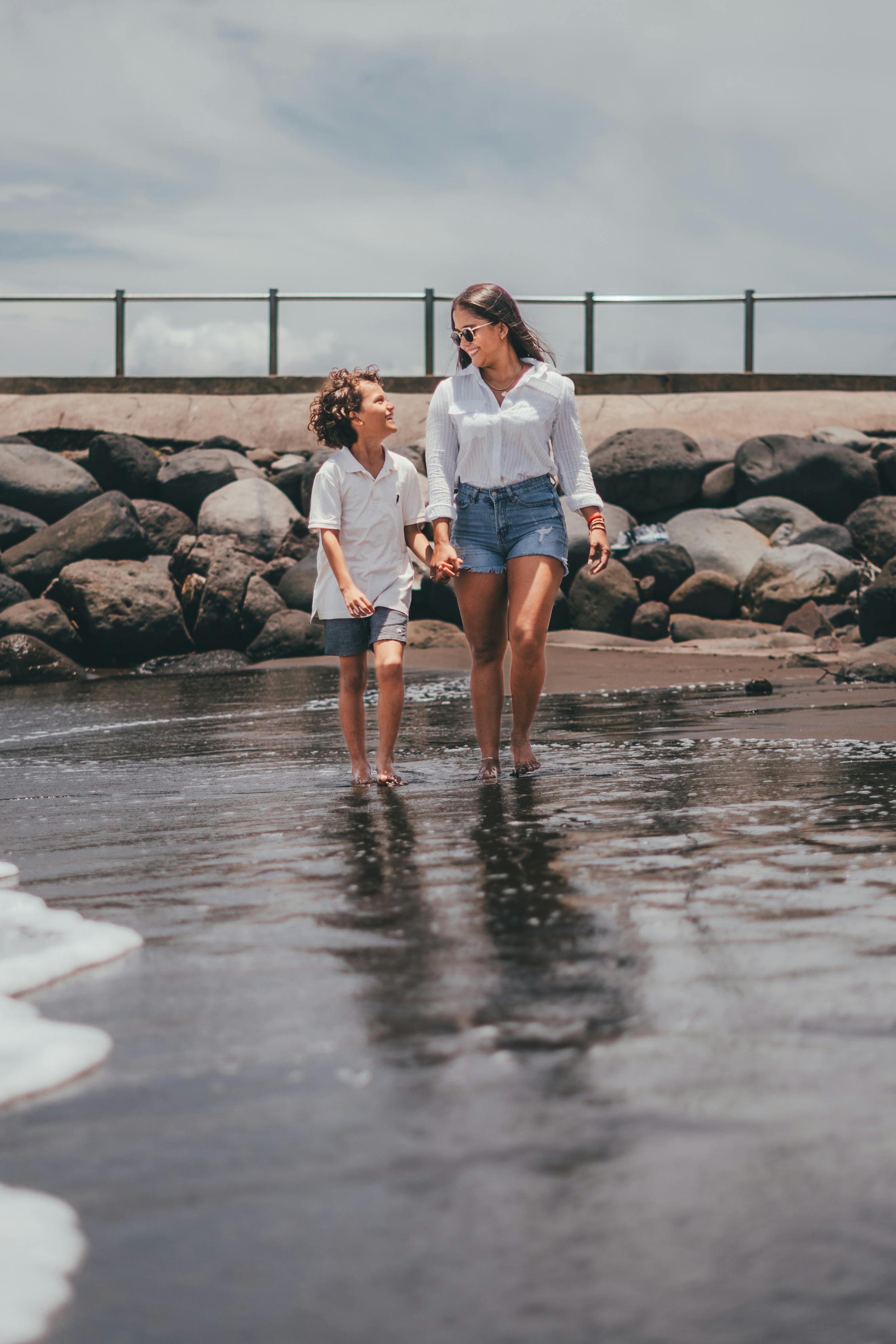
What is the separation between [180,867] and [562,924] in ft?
3.48

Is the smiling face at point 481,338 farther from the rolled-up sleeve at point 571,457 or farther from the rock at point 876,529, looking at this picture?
the rock at point 876,529

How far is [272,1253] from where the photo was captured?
4.13ft

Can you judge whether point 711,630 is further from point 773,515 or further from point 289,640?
point 289,640

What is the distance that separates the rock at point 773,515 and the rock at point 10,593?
8628 mm

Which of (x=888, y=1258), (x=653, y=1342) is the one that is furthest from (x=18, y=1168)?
(x=888, y=1258)

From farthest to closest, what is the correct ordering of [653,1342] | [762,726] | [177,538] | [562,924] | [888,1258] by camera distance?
1. [177,538]
2. [762,726]
3. [562,924]
4. [888,1258]
5. [653,1342]

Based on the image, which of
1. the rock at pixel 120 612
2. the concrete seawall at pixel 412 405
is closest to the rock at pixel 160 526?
the rock at pixel 120 612

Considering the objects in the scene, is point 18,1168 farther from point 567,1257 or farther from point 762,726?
point 762,726

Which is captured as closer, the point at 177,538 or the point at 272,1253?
the point at 272,1253

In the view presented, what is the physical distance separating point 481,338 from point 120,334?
18089mm

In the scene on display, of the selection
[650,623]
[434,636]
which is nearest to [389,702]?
[434,636]

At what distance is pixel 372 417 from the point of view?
15.7 ft

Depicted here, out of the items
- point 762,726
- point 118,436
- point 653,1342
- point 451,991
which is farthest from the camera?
point 118,436

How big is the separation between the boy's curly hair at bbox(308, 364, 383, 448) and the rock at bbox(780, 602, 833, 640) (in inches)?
355
